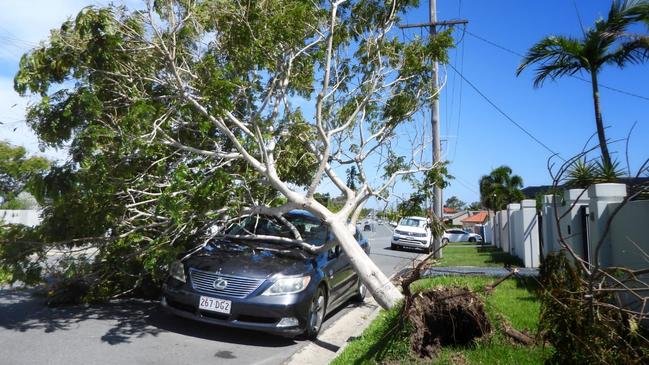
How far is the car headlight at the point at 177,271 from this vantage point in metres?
6.64

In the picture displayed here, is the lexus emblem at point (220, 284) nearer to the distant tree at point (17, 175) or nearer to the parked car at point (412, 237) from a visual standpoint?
the distant tree at point (17, 175)

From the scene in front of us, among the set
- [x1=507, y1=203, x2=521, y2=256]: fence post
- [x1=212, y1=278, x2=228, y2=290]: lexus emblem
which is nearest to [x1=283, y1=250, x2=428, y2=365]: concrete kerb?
[x1=212, y1=278, x2=228, y2=290]: lexus emblem

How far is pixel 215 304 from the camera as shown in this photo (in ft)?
20.3

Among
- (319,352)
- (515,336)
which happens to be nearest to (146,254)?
(319,352)

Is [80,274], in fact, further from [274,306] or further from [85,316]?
[274,306]

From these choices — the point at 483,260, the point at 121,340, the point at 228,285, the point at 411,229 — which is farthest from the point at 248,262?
the point at 411,229

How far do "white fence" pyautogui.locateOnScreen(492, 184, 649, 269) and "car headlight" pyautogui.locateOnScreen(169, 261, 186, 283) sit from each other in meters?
4.61

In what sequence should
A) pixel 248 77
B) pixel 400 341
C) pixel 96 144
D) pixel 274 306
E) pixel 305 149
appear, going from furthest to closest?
pixel 305 149 < pixel 248 77 < pixel 96 144 < pixel 274 306 < pixel 400 341

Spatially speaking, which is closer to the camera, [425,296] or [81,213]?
[425,296]

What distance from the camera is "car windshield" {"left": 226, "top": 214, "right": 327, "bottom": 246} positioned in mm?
7945

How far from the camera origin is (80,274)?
23.8 ft

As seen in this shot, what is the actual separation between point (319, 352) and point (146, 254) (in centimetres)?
276

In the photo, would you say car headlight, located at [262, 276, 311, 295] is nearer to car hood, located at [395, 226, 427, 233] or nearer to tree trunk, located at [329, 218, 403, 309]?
tree trunk, located at [329, 218, 403, 309]

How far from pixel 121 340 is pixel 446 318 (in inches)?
157
